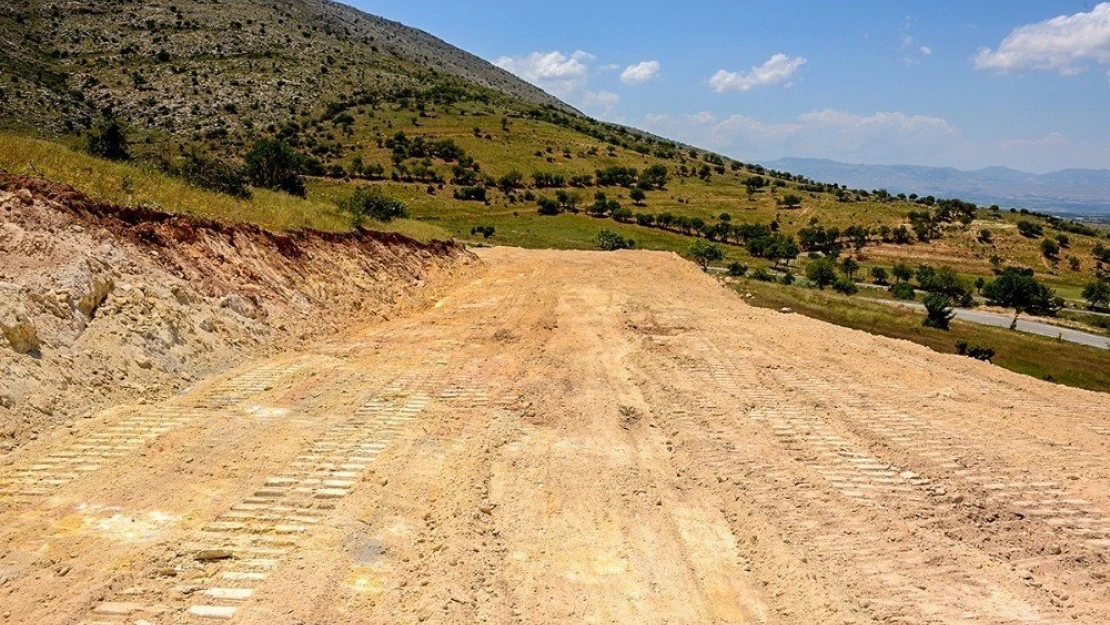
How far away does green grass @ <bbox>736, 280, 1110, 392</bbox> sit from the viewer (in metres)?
25.9

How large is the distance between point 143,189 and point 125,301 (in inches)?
200

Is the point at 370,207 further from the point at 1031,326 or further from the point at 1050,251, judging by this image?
the point at 1050,251

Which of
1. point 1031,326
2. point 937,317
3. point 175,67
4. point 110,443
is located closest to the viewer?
point 110,443

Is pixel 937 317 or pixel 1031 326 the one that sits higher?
pixel 937 317

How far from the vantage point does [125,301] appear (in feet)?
35.9

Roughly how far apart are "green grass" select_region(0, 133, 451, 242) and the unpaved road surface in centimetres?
522

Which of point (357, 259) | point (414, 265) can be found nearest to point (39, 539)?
point (357, 259)

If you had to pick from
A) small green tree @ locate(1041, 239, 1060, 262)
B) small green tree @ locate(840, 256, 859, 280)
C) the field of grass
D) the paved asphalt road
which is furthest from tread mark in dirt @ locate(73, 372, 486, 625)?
small green tree @ locate(1041, 239, 1060, 262)

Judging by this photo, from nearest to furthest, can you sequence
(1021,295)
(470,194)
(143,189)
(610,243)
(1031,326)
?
1. (143,189)
2. (1031,326)
3. (1021,295)
4. (610,243)
5. (470,194)

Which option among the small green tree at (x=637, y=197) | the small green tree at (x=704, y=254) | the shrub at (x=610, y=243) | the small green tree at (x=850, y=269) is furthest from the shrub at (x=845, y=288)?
the small green tree at (x=637, y=197)

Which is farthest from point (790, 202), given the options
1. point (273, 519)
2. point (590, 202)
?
point (273, 519)

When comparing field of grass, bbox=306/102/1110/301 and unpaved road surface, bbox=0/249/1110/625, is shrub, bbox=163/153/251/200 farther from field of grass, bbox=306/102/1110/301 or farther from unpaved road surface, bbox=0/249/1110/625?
field of grass, bbox=306/102/1110/301

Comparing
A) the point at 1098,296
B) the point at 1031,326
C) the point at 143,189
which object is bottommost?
the point at 1031,326

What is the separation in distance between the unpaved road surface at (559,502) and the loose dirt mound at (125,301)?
0.70 metres
